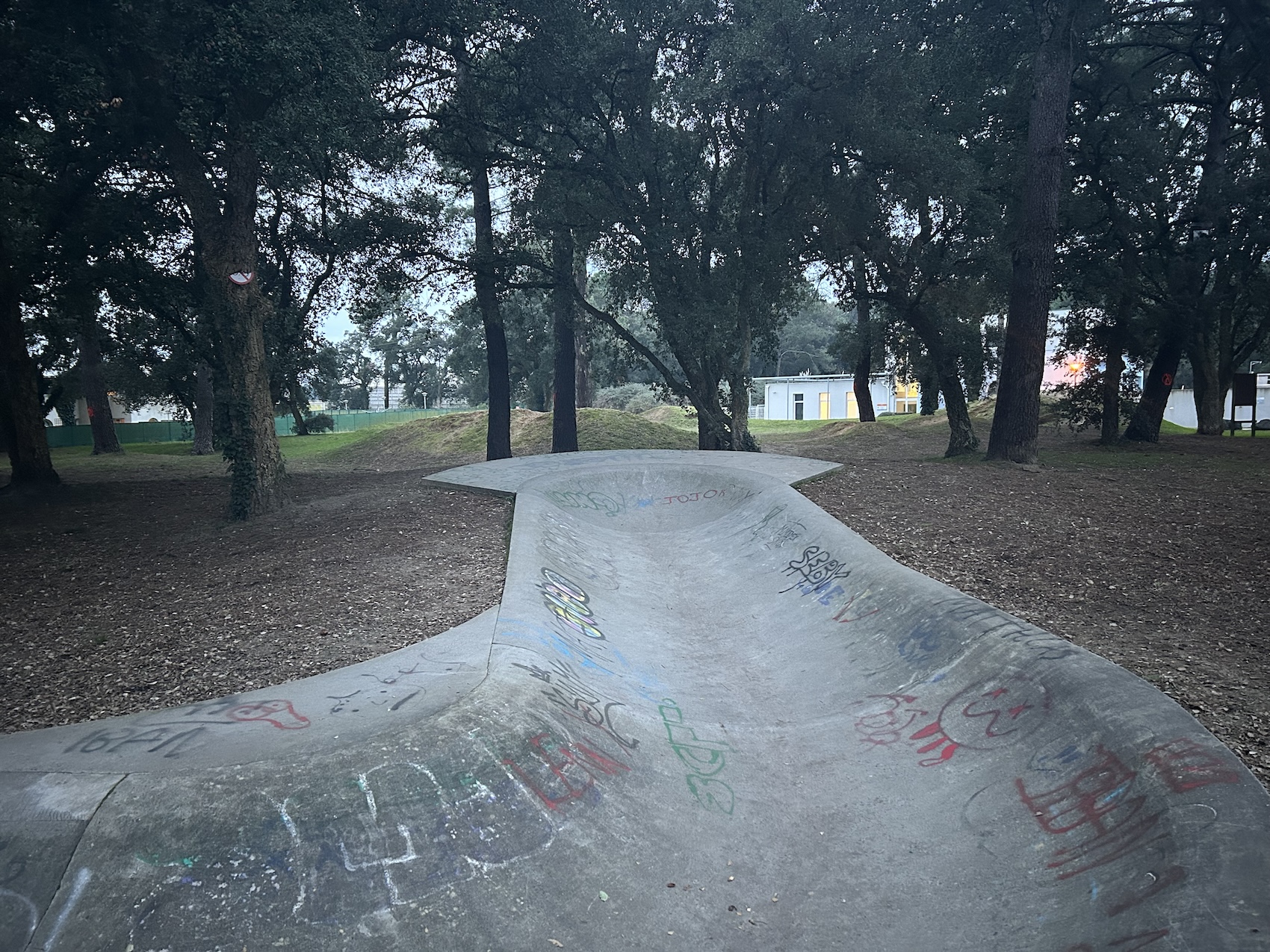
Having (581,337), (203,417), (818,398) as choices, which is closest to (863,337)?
(581,337)

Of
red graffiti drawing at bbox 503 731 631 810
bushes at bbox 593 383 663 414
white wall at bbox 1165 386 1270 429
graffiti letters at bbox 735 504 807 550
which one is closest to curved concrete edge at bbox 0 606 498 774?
red graffiti drawing at bbox 503 731 631 810

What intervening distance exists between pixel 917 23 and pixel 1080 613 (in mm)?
16507

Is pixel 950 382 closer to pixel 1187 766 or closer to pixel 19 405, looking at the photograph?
pixel 1187 766

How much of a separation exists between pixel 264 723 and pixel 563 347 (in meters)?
22.5

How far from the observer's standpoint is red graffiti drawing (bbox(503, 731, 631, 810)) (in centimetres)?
514

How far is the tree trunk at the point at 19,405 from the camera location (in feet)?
55.5

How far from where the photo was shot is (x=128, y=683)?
22.4 feet

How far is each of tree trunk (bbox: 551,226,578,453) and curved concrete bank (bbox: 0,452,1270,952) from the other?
54.2 ft

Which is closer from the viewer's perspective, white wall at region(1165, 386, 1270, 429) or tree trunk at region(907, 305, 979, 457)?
tree trunk at region(907, 305, 979, 457)

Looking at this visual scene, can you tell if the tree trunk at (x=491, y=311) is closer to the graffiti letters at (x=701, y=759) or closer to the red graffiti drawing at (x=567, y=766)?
the graffiti letters at (x=701, y=759)

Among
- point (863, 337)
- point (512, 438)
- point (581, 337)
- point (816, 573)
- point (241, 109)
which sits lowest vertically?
point (816, 573)

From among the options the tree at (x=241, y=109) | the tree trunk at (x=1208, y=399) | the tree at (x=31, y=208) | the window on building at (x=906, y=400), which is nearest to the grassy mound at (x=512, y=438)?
the tree at (x=31, y=208)

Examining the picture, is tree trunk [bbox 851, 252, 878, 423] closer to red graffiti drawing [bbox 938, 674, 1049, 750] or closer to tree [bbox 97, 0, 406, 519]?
tree [bbox 97, 0, 406, 519]

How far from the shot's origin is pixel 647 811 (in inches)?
211
